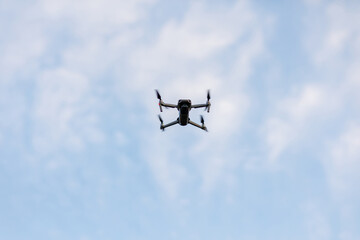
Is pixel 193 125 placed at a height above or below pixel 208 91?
below

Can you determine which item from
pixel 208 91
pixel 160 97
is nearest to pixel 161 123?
pixel 160 97

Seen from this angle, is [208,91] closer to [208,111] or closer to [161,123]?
[208,111]

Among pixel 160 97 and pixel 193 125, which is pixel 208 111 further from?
pixel 160 97

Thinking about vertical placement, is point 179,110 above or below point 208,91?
below

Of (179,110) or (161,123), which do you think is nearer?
(179,110)

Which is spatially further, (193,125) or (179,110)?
(193,125)

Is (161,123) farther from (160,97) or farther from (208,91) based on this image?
(208,91)
